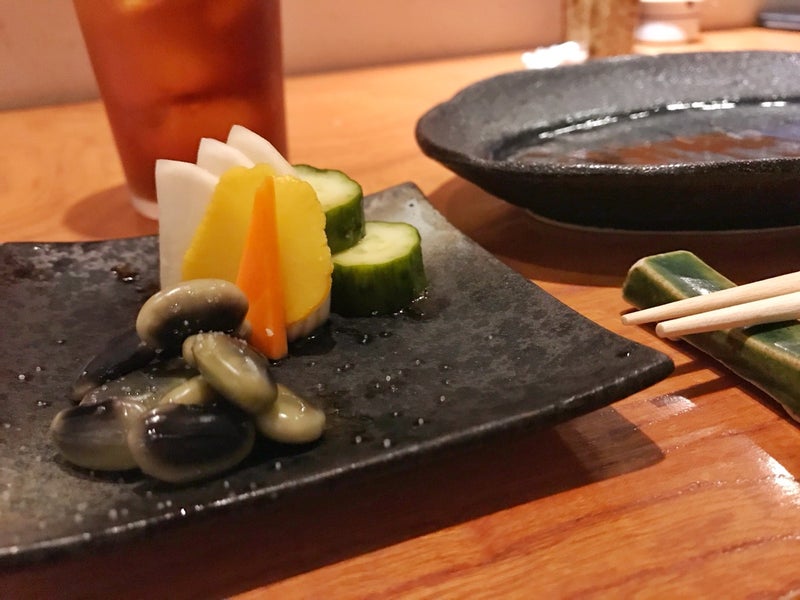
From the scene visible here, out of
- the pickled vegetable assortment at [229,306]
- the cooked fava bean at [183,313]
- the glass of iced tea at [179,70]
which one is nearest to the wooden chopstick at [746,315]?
the pickled vegetable assortment at [229,306]

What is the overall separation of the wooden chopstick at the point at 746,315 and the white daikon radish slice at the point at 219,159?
0.60m

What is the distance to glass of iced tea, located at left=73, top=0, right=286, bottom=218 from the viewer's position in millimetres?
1268

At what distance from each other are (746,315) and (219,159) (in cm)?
70

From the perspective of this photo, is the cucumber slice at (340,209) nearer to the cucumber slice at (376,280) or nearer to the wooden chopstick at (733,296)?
the cucumber slice at (376,280)

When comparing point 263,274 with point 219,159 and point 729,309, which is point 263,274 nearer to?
point 219,159

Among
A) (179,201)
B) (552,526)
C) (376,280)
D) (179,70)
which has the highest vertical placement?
(179,70)

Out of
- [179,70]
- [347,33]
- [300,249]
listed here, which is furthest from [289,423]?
A: [347,33]

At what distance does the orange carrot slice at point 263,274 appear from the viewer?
2.99 feet

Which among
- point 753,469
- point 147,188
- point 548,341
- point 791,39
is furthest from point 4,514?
point 791,39

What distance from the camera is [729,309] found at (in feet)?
2.72

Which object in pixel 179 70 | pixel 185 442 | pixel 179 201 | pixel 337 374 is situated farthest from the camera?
pixel 179 70

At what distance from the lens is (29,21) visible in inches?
89.4

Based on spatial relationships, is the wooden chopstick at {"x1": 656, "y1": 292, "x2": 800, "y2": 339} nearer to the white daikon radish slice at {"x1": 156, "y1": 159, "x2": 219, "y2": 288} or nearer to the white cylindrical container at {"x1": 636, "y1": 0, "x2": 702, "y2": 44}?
the white daikon radish slice at {"x1": 156, "y1": 159, "x2": 219, "y2": 288}

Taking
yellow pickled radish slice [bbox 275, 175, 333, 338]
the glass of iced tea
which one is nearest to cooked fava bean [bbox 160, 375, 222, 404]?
yellow pickled radish slice [bbox 275, 175, 333, 338]
